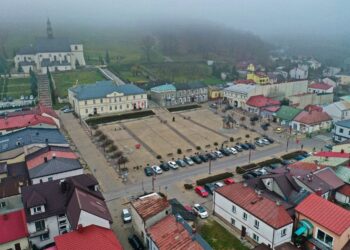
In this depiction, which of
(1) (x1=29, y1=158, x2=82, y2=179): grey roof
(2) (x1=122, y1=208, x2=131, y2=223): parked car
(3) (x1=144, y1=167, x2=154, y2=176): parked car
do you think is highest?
(1) (x1=29, y1=158, x2=82, y2=179): grey roof

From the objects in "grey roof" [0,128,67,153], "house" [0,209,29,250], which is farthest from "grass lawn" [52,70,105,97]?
"house" [0,209,29,250]

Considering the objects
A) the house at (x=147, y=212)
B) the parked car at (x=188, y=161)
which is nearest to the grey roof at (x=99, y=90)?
the parked car at (x=188, y=161)

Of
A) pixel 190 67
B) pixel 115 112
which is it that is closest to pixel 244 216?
pixel 115 112

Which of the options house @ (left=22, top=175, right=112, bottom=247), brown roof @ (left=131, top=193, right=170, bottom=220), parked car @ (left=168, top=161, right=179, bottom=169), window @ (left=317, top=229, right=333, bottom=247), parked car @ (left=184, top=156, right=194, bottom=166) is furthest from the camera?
parked car @ (left=184, top=156, right=194, bottom=166)

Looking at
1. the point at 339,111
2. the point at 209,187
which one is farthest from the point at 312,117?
the point at 209,187

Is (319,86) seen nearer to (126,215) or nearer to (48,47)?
(126,215)

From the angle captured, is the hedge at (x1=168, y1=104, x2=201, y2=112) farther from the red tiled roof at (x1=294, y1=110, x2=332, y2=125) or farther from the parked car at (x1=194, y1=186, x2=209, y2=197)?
the parked car at (x1=194, y1=186, x2=209, y2=197)
